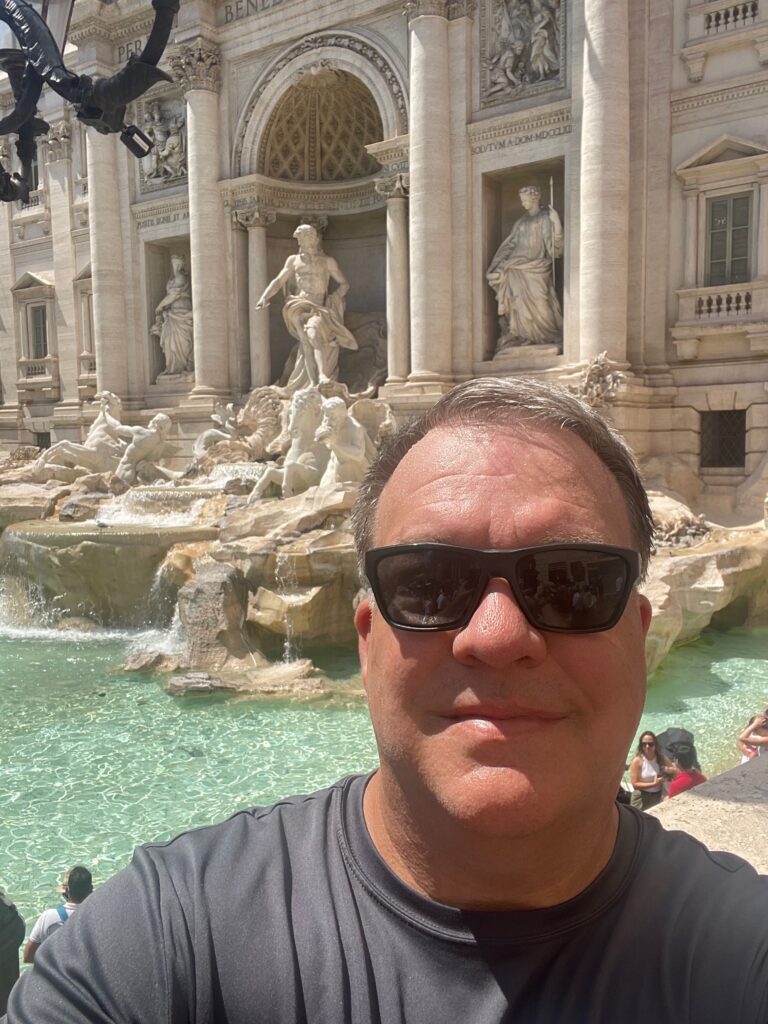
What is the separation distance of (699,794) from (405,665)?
2.27 m

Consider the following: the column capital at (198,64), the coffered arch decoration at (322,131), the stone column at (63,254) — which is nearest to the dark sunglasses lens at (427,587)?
the coffered arch decoration at (322,131)

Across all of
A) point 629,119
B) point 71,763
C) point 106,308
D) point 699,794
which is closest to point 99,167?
point 106,308

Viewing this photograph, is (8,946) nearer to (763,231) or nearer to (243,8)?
(763,231)

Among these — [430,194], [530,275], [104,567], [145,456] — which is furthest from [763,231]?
[145,456]

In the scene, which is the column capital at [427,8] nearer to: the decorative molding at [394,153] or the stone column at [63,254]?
the decorative molding at [394,153]

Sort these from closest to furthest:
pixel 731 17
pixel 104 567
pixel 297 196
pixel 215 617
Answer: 1. pixel 215 617
2. pixel 104 567
3. pixel 731 17
4. pixel 297 196

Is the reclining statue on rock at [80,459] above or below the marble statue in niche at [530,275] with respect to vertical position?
below

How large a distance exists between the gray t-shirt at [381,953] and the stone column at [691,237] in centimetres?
1260

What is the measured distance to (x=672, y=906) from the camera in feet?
3.27

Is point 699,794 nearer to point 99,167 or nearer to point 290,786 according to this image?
point 290,786

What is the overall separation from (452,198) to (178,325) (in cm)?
706

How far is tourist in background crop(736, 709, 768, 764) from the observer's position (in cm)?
513

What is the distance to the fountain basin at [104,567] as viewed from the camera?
9.62 meters

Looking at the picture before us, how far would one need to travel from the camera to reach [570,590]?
97cm
